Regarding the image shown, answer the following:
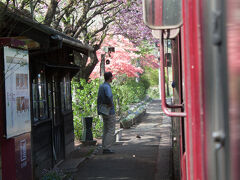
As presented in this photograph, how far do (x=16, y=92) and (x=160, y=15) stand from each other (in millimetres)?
3303

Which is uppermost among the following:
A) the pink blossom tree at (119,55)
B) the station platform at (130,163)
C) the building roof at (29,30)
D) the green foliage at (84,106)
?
the pink blossom tree at (119,55)

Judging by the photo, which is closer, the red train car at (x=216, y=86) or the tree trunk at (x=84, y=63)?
the red train car at (x=216, y=86)

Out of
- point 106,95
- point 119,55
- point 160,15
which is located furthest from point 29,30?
point 119,55

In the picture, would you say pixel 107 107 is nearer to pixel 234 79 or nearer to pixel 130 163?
pixel 130 163

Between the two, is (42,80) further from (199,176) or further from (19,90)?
(199,176)

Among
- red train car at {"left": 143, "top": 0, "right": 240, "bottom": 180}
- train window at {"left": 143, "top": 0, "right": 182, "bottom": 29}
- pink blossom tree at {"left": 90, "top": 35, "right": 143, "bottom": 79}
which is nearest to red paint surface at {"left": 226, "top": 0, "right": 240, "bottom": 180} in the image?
red train car at {"left": 143, "top": 0, "right": 240, "bottom": 180}

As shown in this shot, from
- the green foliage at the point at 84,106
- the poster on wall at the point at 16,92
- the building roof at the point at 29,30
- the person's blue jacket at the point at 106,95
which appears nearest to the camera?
the poster on wall at the point at 16,92

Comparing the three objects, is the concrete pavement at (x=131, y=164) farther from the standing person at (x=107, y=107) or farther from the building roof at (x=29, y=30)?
the building roof at (x=29, y=30)

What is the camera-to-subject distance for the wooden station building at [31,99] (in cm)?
552

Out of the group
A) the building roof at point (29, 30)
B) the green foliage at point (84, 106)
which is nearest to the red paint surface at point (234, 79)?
the building roof at point (29, 30)

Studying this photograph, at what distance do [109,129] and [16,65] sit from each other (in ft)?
17.8

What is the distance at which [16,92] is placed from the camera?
18.7 feet

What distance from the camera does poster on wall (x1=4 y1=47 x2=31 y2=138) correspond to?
17.8 feet

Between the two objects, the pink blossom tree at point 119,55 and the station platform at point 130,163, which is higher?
the pink blossom tree at point 119,55
